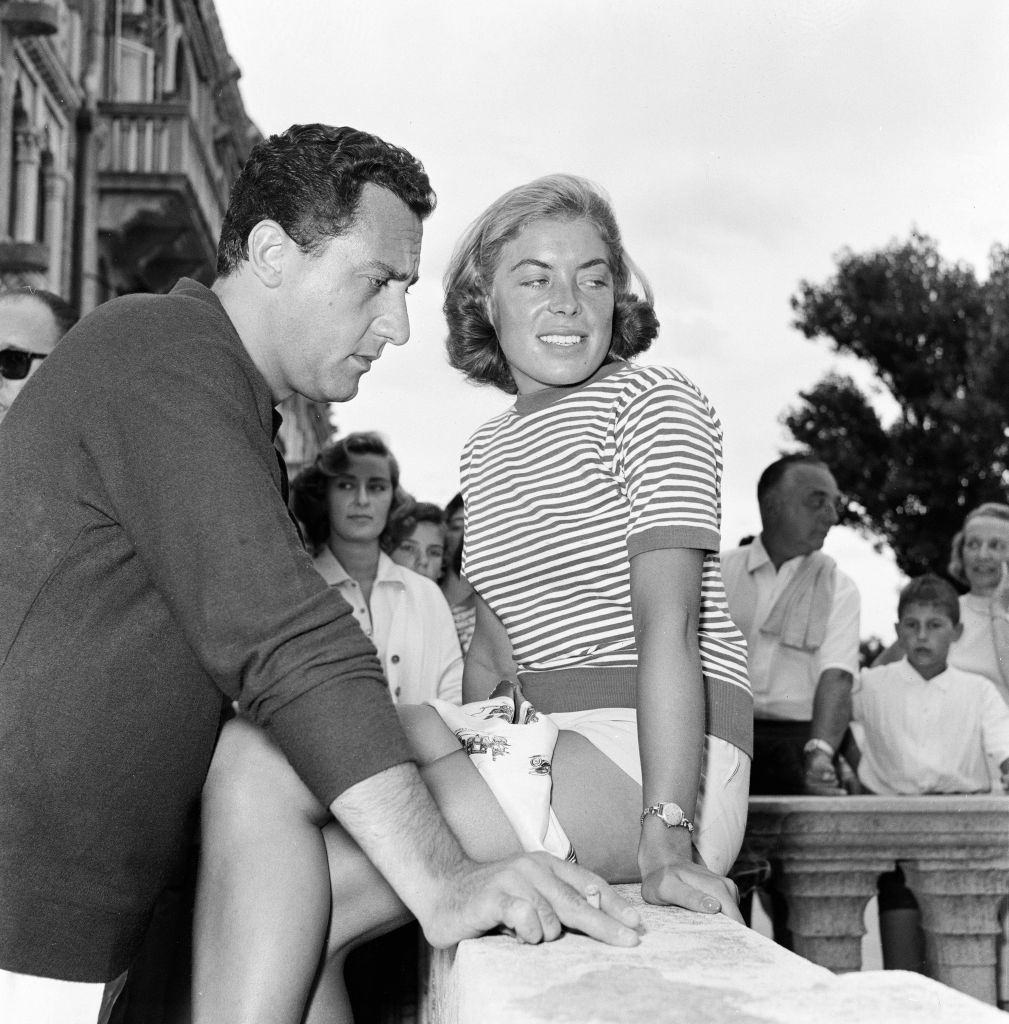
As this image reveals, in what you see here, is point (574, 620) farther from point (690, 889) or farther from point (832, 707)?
point (832, 707)

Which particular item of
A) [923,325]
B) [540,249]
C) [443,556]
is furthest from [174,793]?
[923,325]

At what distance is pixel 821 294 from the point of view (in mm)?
24812

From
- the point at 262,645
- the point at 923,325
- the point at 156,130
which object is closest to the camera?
the point at 262,645

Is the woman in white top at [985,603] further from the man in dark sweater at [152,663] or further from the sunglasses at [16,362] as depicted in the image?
the man in dark sweater at [152,663]

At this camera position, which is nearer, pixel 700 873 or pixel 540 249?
pixel 700 873

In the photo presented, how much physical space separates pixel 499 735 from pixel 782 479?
150 inches

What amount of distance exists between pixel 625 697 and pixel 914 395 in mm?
22887

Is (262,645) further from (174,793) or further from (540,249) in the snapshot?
(540,249)

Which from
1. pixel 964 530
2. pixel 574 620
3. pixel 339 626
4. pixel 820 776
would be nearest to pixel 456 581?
pixel 820 776

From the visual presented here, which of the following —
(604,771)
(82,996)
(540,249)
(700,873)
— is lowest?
(82,996)

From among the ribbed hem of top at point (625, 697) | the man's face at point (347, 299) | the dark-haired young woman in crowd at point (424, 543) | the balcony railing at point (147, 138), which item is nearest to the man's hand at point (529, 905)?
the ribbed hem of top at point (625, 697)

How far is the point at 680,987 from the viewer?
1299 mm

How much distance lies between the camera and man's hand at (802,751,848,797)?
488cm

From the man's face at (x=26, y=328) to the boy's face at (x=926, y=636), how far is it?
3160mm
